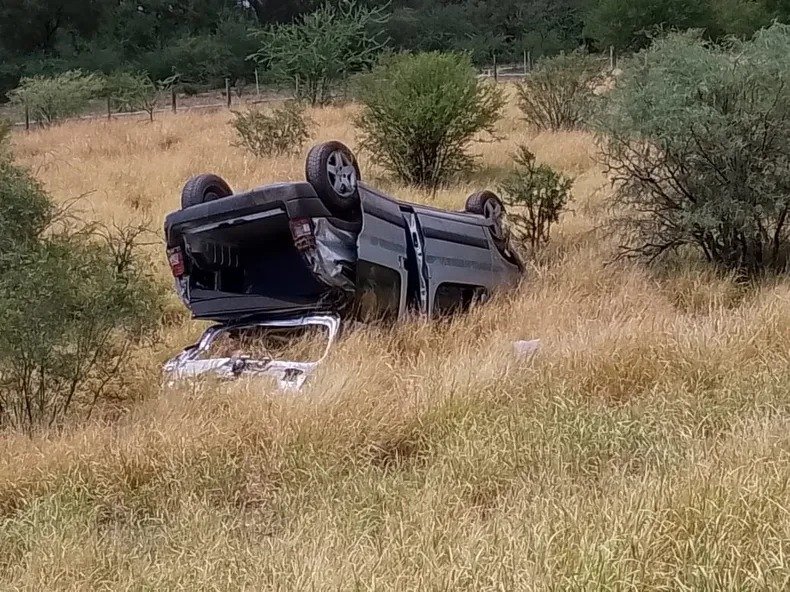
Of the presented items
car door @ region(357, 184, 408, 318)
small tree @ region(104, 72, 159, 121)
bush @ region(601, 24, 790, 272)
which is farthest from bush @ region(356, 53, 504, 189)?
small tree @ region(104, 72, 159, 121)

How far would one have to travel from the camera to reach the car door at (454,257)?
6207 mm

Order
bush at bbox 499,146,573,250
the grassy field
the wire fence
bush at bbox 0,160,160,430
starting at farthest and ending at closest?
the wire fence, bush at bbox 499,146,573,250, bush at bbox 0,160,160,430, the grassy field

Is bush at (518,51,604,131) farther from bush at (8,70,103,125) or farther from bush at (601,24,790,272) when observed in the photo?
bush at (8,70,103,125)

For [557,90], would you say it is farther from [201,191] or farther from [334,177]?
[334,177]

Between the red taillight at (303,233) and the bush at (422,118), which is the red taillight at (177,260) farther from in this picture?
the bush at (422,118)

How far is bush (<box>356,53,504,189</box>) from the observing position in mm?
12938

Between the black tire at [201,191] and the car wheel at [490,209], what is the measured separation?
2.39 meters

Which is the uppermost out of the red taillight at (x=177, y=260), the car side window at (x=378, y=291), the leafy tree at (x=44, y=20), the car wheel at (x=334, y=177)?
the leafy tree at (x=44, y=20)

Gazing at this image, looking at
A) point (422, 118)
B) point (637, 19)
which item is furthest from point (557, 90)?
point (637, 19)

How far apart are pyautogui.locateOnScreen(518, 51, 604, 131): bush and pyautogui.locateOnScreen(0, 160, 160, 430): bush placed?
1356cm

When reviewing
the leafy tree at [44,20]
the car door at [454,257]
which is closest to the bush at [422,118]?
the car door at [454,257]

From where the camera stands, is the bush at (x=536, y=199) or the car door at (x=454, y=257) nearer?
the car door at (x=454, y=257)

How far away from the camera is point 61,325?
460cm

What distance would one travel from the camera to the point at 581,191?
37.1ft
